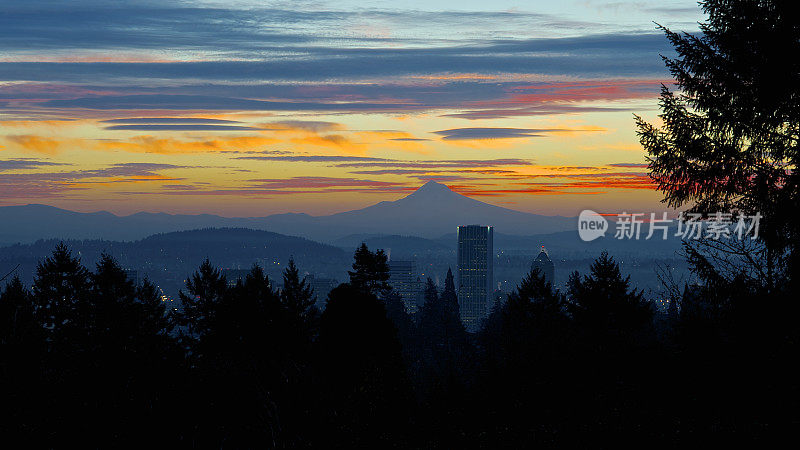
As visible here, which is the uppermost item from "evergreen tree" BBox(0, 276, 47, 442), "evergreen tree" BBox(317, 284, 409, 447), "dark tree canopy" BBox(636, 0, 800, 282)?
"dark tree canopy" BBox(636, 0, 800, 282)

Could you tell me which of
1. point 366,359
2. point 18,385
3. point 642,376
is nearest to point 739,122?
point 642,376

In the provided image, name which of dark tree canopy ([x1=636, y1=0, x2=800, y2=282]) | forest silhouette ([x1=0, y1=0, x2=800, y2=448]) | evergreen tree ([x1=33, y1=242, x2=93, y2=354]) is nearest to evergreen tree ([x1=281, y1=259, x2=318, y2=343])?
evergreen tree ([x1=33, y1=242, x2=93, y2=354])

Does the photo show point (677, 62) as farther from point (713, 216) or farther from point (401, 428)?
point (401, 428)

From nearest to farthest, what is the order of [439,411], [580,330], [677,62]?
[677,62]
[439,411]
[580,330]

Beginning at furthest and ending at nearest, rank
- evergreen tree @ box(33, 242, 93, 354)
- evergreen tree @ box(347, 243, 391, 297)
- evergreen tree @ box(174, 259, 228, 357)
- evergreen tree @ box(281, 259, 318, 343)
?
evergreen tree @ box(174, 259, 228, 357)
evergreen tree @ box(347, 243, 391, 297)
evergreen tree @ box(281, 259, 318, 343)
evergreen tree @ box(33, 242, 93, 354)

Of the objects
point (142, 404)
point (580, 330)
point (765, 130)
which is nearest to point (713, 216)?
point (765, 130)

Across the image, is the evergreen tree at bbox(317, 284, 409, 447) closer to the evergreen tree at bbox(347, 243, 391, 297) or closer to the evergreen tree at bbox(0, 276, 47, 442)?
the evergreen tree at bbox(0, 276, 47, 442)

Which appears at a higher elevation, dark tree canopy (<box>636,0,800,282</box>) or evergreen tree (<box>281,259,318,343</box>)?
dark tree canopy (<box>636,0,800,282</box>)

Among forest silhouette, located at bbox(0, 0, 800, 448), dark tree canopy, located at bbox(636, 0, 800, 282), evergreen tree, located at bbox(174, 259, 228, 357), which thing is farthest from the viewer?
evergreen tree, located at bbox(174, 259, 228, 357)

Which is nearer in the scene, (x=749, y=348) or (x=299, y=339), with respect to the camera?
(x=749, y=348)

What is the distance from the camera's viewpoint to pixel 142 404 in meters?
12.9

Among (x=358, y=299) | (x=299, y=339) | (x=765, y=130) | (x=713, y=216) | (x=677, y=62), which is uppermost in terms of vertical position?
(x=677, y=62)

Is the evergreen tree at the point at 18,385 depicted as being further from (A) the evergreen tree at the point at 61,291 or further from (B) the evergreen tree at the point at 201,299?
(B) the evergreen tree at the point at 201,299

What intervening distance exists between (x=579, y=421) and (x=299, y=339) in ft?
79.3
